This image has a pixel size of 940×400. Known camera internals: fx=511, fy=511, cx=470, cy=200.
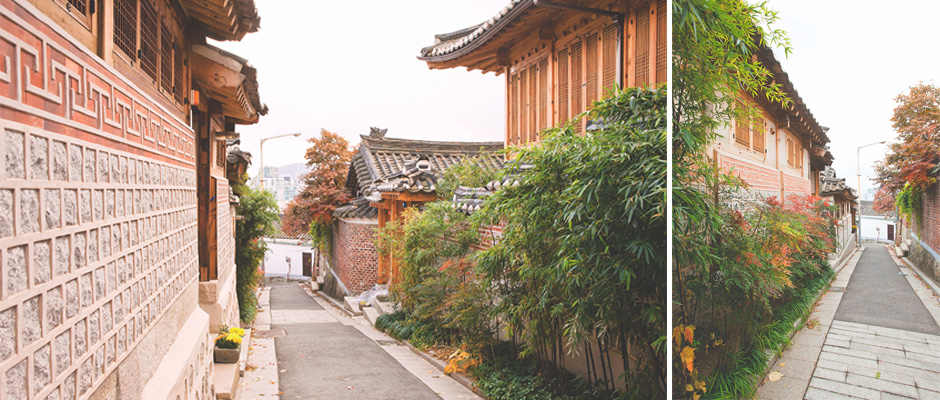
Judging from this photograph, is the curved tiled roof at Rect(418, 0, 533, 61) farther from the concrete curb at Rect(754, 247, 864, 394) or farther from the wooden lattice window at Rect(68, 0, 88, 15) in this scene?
the concrete curb at Rect(754, 247, 864, 394)

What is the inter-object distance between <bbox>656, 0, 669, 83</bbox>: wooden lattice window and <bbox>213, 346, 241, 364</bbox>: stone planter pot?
219 inches

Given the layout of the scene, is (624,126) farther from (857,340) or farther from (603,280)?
(857,340)

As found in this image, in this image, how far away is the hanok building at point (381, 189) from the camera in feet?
37.8

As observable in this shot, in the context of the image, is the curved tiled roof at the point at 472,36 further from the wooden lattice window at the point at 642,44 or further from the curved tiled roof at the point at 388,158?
the curved tiled roof at the point at 388,158

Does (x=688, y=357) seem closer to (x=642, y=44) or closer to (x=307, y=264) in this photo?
(x=642, y=44)

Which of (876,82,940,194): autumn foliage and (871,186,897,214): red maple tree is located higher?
(876,82,940,194): autumn foliage

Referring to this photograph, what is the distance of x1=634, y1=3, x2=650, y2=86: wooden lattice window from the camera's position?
16.3 ft

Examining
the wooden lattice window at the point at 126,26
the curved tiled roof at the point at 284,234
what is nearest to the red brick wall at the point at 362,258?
the curved tiled roof at the point at 284,234

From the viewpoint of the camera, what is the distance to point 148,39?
10.7ft

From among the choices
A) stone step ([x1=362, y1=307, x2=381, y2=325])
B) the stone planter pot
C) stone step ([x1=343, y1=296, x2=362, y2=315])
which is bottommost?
stone step ([x1=343, y1=296, x2=362, y2=315])

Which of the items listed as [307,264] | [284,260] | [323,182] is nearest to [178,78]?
[323,182]

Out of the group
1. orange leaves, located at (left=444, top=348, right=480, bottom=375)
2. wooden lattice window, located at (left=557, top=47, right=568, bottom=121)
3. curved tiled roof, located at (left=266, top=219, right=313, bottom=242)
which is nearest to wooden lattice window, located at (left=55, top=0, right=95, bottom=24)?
wooden lattice window, located at (left=557, top=47, right=568, bottom=121)

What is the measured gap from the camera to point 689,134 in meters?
2.25

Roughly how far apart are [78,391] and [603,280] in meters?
2.79
